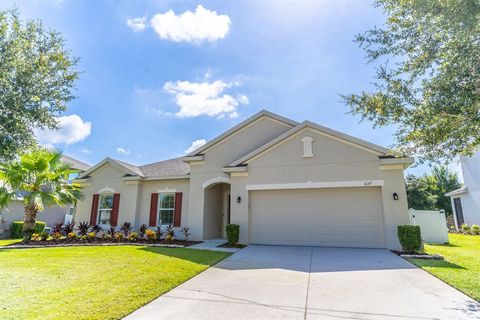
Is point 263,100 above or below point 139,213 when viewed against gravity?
above

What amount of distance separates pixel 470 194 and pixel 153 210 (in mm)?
23245

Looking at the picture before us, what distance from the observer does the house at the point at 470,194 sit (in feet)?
63.9

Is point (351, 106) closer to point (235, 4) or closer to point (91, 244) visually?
point (235, 4)

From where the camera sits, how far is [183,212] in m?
14.8

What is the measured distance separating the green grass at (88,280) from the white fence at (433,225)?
11029 millimetres

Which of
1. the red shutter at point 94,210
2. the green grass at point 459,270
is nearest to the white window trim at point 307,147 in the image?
the green grass at point 459,270

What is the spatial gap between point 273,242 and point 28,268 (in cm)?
864

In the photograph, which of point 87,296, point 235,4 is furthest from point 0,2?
point 87,296

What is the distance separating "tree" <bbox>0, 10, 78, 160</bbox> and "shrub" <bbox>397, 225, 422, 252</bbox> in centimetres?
1256

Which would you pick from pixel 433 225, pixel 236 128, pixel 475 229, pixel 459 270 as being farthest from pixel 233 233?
pixel 475 229

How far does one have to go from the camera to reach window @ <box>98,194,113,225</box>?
632 inches

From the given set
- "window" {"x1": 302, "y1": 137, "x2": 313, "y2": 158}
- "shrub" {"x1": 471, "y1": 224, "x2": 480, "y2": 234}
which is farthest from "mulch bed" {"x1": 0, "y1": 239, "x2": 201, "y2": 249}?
"shrub" {"x1": 471, "y1": 224, "x2": 480, "y2": 234}

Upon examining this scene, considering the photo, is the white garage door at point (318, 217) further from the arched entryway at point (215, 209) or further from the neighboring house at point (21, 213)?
the neighboring house at point (21, 213)

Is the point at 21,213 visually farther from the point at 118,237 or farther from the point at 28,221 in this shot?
the point at 118,237
